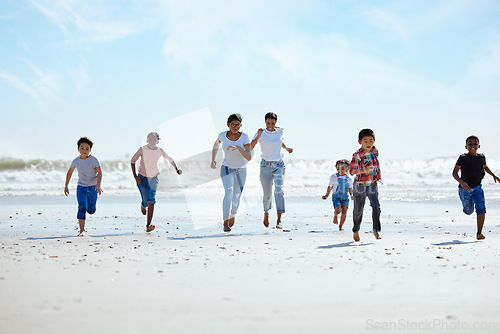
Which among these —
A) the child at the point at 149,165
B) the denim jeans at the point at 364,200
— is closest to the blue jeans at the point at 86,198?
the child at the point at 149,165

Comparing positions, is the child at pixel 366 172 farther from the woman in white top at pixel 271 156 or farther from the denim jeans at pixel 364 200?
the woman in white top at pixel 271 156

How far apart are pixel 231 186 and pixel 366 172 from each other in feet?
8.39

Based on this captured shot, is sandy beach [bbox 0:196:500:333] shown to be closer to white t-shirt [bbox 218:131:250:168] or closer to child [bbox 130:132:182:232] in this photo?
A: child [bbox 130:132:182:232]

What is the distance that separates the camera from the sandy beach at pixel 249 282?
133 inches

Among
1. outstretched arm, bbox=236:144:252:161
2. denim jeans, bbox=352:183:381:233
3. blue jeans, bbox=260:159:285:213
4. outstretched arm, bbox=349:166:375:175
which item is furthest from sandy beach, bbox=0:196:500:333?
outstretched arm, bbox=236:144:252:161

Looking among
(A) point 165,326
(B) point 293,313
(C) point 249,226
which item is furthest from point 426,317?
(C) point 249,226

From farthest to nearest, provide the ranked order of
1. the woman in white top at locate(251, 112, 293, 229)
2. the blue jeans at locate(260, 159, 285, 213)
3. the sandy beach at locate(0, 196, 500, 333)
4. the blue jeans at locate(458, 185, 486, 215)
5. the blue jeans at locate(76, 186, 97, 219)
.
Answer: the blue jeans at locate(260, 159, 285, 213) < the woman in white top at locate(251, 112, 293, 229) < the blue jeans at locate(76, 186, 97, 219) < the blue jeans at locate(458, 185, 486, 215) < the sandy beach at locate(0, 196, 500, 333)

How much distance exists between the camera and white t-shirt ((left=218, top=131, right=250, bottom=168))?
8781 mm

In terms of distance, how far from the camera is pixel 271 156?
925 centimetres

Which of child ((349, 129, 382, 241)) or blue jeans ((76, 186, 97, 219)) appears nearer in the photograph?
child ((349, 129, 382, 241))

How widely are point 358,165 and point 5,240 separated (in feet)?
17.9

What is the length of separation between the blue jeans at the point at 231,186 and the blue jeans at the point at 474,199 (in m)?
3.78

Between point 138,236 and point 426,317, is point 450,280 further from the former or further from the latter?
point 138,236

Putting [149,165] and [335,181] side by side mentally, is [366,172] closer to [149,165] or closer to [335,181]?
[335,181]
